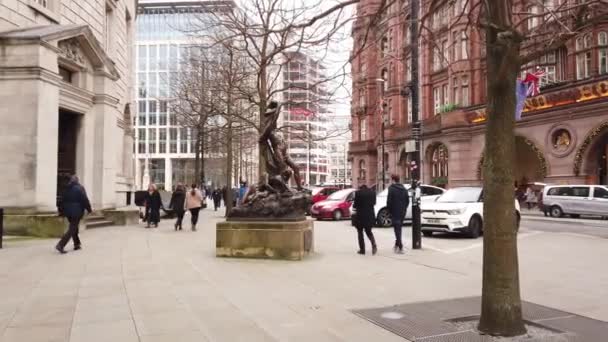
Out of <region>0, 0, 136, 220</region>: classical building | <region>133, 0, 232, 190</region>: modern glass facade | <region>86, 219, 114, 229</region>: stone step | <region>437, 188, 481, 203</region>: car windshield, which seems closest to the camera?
<region>0, 0, 136, 220</region>: classical building

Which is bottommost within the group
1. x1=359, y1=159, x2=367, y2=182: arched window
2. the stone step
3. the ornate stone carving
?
the stone step

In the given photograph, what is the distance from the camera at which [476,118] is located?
1572 inches

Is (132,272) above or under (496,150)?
under

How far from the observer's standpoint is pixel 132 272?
9.32 meters

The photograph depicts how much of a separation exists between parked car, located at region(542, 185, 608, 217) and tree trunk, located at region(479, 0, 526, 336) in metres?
24.0

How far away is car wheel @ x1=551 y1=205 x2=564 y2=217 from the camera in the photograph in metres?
28.2

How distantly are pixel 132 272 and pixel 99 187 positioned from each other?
12689mm

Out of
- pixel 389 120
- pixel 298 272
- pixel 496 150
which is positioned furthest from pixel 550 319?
pixel 389 120

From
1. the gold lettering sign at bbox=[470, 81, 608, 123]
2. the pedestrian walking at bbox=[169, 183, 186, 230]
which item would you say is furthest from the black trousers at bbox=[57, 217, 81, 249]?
the gold lettering sign at bbox=[470, 81, 608, 123]

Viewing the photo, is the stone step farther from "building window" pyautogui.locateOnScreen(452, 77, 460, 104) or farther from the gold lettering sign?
"building window" pyautogui.locateOnScreen(452, 77, 460, 104)

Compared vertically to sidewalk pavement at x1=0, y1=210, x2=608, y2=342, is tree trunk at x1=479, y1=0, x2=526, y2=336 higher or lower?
higher

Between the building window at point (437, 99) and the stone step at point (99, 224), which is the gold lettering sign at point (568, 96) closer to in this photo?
the building window at point (437, 99)

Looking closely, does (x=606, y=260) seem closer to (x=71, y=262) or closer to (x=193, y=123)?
(x=71, y=262)

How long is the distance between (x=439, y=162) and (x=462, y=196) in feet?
99.0
